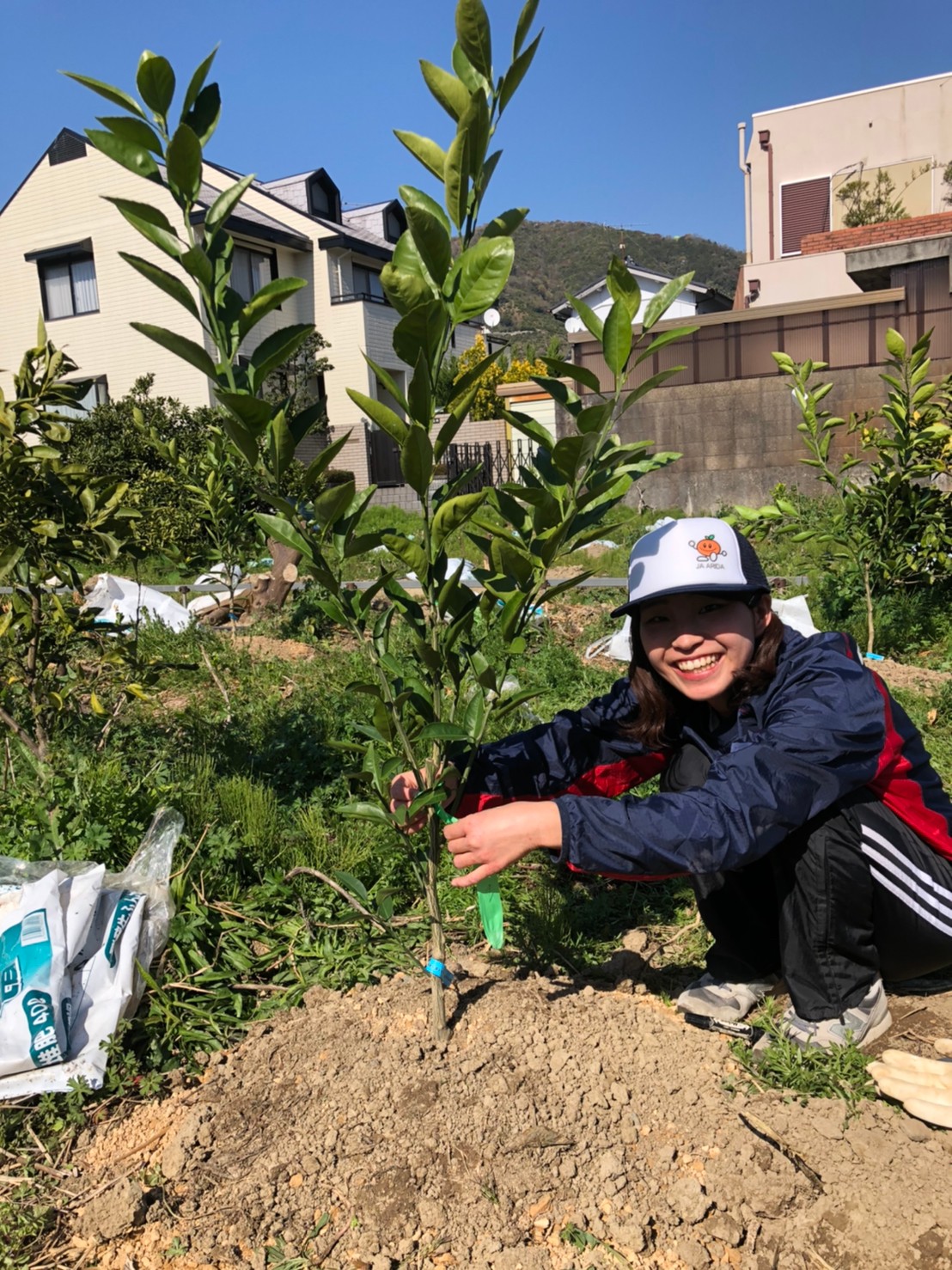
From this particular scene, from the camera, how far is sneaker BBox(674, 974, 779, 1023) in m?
2.17

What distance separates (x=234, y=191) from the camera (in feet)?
4.66

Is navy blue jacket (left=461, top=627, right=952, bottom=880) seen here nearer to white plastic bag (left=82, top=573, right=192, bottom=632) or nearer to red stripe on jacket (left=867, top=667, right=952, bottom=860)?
red stripe on jacket (left=867, top=667, right=952, bottom=860)

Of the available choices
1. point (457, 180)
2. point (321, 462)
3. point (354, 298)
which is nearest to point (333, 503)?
point (321, 462)

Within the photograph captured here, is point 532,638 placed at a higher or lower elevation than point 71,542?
lower

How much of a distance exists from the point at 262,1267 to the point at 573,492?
1378mm

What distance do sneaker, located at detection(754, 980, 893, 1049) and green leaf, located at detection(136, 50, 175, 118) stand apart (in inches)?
81.4

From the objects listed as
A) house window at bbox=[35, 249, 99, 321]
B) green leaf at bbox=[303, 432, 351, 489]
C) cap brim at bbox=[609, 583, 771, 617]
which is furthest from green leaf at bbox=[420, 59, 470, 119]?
house window at bbox=[35, 249, 99, 321]

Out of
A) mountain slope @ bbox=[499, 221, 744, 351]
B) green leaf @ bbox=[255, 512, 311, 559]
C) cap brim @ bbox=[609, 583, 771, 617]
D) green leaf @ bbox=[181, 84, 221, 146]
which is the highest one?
mountain slope @ bbox=[499, 221, 744, 351]

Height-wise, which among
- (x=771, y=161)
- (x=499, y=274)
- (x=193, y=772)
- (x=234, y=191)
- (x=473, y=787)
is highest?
(x=771, y=161)

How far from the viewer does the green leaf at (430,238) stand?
4.15 feet

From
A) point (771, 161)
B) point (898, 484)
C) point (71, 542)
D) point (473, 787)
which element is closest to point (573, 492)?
point (473, 787)

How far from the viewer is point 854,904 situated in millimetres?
1956

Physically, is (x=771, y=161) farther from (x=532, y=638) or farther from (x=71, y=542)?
(x=71, y=542)

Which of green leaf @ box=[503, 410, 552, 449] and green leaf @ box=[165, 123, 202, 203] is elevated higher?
green leaf @ box=[165, 123, 202, 203]
